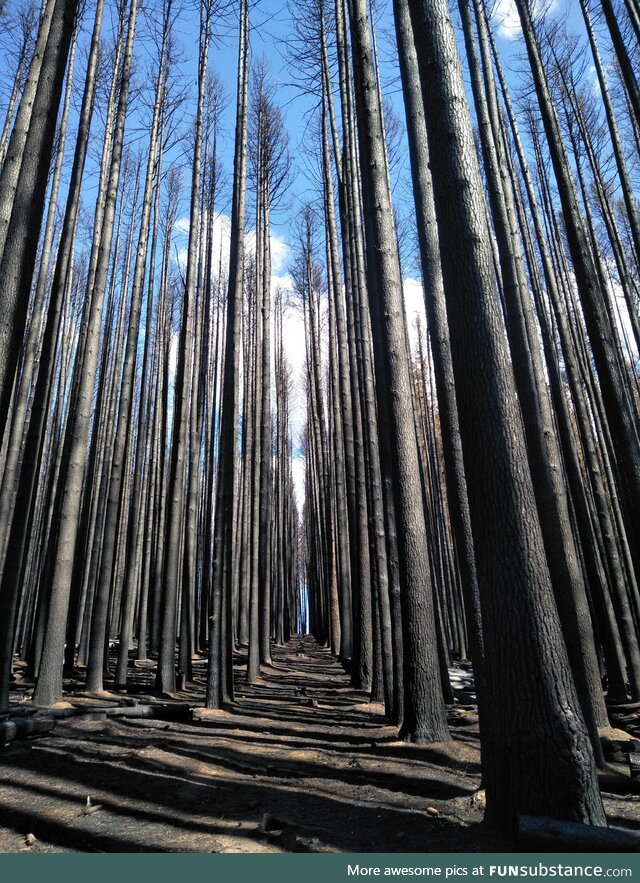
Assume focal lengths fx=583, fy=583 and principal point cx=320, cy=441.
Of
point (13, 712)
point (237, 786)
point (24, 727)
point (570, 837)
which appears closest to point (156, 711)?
point (13, 712)

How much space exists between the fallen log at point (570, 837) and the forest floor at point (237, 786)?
0.26 m

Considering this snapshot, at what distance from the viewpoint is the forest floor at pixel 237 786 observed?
241 centimetres

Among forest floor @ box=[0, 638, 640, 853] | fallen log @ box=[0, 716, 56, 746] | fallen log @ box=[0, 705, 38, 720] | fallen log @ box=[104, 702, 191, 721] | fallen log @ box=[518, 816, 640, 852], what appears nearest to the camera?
fallen log @ box=[518, 816, 640, 852]

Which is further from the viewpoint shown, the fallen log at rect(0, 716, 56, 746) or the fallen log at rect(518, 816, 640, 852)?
the fallen log at rect(0, 716, 56, 746)

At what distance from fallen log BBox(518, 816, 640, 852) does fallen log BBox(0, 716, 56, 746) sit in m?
3.52

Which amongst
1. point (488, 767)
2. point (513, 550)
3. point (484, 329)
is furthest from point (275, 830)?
point (484, 329)

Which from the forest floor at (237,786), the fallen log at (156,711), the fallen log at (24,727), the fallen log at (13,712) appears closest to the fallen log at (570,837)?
the forest floor at (237,786)

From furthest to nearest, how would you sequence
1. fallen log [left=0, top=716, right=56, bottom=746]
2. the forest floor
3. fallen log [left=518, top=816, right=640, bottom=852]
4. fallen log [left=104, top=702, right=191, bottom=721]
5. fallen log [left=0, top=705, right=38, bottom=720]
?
fallen log [left=104, top=702, right=191, bottom=721] < fallen log [left=0, top=705, right=38, bottom=720] < fallen log [left=0, top=716, right=56, bottom=746] < the forest floor < fallen log [left=518, top=816, right=640, bottom=852]

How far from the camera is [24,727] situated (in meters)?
4.24

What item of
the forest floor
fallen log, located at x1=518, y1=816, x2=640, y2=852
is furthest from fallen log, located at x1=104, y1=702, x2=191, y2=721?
fallen log, located at x1=518, y1=816, x2=640, y2=852

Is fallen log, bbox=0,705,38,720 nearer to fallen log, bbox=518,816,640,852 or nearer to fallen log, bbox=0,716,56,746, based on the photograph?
fallen log, bbox=0,716,56,746

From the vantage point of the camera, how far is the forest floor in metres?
2.41

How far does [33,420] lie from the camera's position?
514 centimetres

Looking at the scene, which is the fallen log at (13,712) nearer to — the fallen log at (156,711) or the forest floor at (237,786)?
the forest floor at (237,786)
